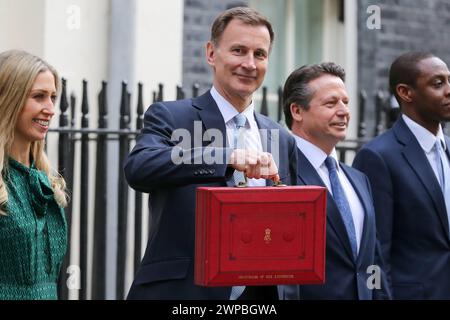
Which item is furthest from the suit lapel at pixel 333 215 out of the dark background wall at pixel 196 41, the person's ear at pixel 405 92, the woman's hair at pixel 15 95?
the dark background wall at pixel 196 41

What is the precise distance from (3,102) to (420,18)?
710cm

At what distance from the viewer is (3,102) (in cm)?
500

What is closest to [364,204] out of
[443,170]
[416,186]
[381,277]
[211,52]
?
[381,277]

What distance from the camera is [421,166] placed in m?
6.52

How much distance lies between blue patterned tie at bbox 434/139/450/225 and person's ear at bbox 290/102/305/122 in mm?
838

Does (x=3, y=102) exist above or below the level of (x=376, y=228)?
above

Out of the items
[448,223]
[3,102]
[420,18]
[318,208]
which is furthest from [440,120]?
[420,18]

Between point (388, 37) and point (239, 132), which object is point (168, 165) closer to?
point (239, 132)

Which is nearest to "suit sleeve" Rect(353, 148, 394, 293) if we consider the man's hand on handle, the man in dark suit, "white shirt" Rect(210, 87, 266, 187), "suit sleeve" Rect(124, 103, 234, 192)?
the man in dark suit

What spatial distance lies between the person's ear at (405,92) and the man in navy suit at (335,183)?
581 mm

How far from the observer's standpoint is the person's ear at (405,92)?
669 centimetres

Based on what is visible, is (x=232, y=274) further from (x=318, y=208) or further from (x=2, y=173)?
(x=2, y=173)

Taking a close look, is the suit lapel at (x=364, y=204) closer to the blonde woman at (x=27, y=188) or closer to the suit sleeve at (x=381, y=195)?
the suit sleeve at (x=381, y=195)

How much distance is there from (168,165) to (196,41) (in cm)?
487
